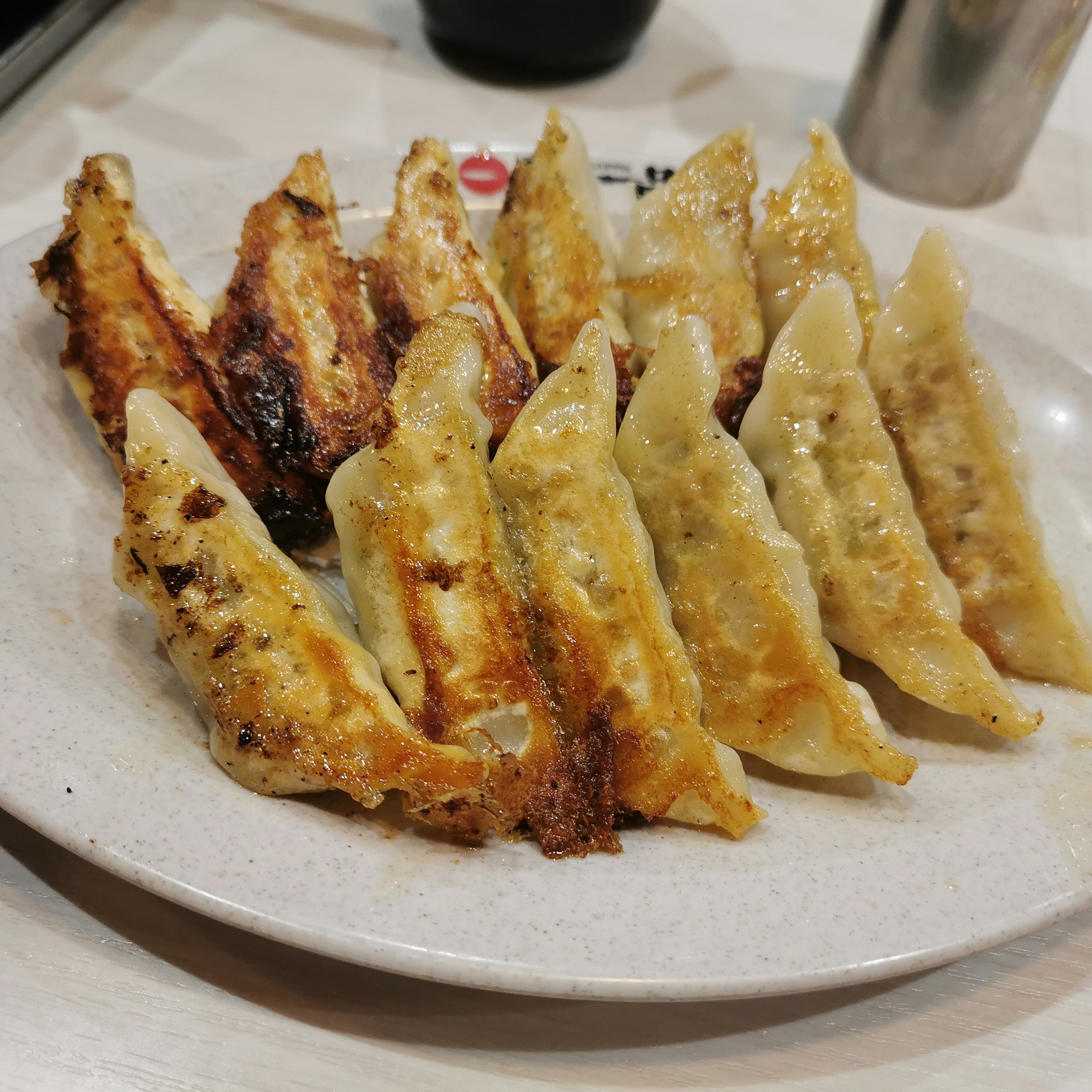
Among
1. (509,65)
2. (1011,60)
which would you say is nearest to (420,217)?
(509,65)

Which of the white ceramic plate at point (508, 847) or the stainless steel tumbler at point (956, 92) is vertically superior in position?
the stainless steel tumbler at point (956, 92)

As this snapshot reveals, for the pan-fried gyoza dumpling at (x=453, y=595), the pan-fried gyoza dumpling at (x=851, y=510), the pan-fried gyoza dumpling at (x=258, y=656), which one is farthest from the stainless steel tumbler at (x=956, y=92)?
the pan-fried gyoza dumpling at (x=258, y=656)

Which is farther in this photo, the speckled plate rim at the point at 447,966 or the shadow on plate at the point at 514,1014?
the shadow on plate at the point at 514,1014

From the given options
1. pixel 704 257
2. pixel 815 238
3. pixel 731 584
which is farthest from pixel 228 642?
pixel 815 238

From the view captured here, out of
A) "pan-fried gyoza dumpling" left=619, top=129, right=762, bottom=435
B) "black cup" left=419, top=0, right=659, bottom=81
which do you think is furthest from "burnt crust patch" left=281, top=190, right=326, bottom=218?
"black cup" left=419, top=0, right=659, bottom=81

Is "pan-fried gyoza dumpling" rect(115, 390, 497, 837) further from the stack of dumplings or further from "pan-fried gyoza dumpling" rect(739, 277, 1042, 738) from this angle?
"pan-fried gyoza dumpling" rect(739, 277, 1042, 738)

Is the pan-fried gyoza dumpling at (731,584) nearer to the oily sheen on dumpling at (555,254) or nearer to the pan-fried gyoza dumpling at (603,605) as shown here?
the pan-fried gyoza dumpling at (603,605)
